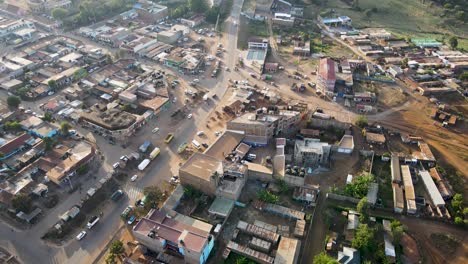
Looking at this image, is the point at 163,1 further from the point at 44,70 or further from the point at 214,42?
the point at 44,70

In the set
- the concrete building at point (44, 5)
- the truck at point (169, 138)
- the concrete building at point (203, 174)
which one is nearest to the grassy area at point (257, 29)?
the truck at point (169, 138)

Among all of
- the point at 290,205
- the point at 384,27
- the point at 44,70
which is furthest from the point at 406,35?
the point at 44,70

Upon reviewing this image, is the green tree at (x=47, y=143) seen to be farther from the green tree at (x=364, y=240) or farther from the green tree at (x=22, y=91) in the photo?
the green tree at (x=364, y=240)

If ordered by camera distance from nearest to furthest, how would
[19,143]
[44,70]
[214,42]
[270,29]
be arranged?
[19,143]
[44,70]
[214,42]
[270,29]

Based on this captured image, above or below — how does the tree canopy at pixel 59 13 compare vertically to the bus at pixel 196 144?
above

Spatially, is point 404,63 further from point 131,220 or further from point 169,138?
point 131,220

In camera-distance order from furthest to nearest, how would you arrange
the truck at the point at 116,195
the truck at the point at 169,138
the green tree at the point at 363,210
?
1. the truck at the point at 169,138
2. the truck at the point at 116,195
3. the green tree at the point at 363,210

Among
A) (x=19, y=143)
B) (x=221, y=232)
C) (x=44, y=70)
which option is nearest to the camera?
(x=221, y=232)
